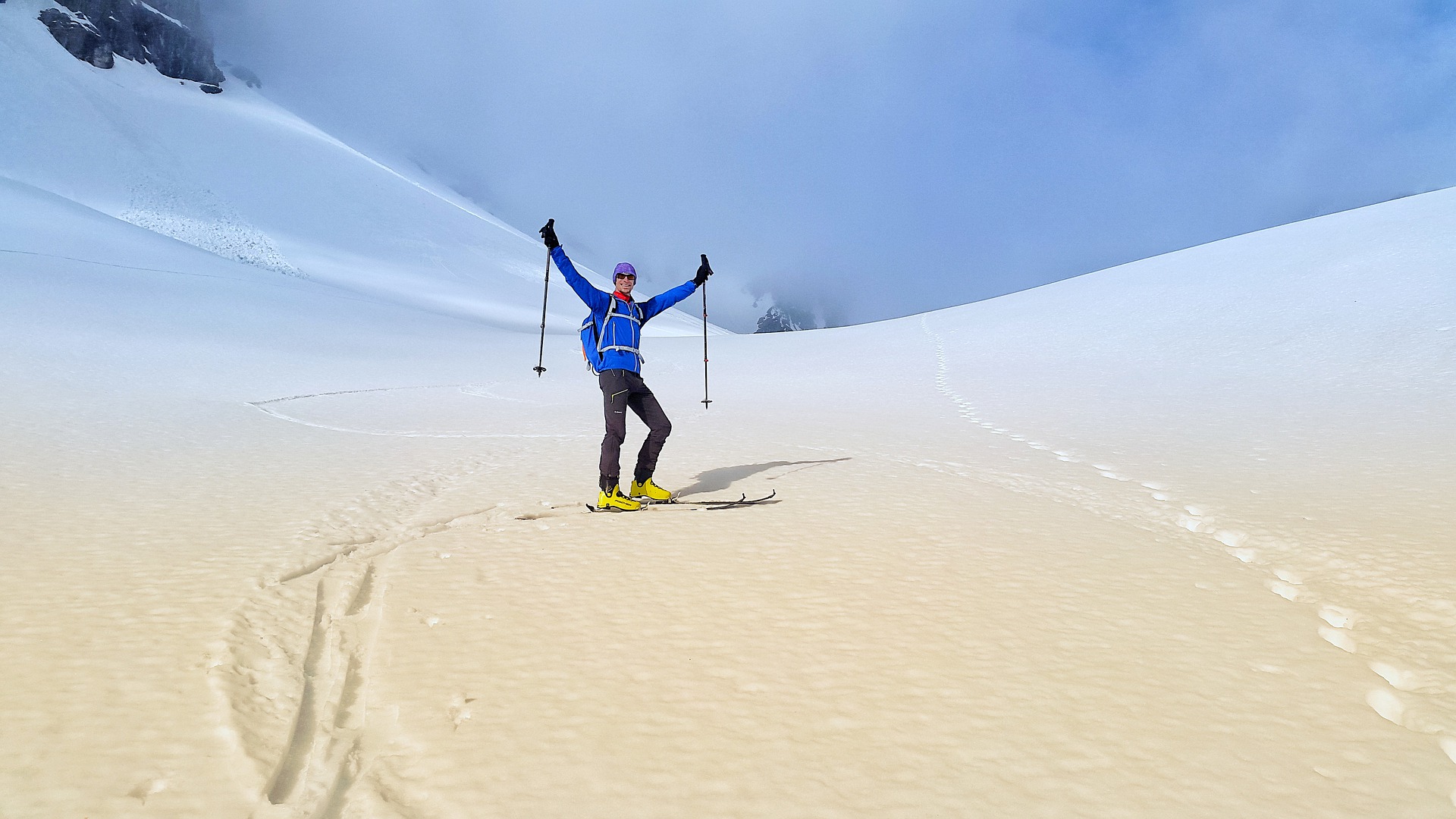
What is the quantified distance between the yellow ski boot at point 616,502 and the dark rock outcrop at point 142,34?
97.5 m

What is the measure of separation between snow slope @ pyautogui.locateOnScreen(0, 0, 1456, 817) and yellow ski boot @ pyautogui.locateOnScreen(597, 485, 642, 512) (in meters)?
0.24

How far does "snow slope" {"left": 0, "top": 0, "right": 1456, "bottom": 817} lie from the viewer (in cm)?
190

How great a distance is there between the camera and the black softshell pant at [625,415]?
538cm

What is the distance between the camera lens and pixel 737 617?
119 inches

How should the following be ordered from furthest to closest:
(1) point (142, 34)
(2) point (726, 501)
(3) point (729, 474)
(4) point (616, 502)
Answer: (1) point (142, 34) → (3) point (729, 474) → (2) point (726, 501) → (4) point (616, 502)

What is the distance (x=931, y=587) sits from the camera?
3350 mm

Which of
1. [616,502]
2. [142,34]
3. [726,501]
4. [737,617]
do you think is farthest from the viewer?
[142,34]

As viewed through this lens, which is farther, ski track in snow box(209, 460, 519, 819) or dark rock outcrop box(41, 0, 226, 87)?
dark rock outcrop box(41, 0, 226, 87)

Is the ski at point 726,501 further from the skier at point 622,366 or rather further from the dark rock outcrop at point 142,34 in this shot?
the dark rock outcrop at point 142,34

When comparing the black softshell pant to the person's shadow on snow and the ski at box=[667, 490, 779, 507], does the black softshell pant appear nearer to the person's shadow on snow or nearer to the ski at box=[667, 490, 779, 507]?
the ski at box=[667, 490, 779, 507]

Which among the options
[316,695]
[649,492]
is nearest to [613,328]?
[649,492]

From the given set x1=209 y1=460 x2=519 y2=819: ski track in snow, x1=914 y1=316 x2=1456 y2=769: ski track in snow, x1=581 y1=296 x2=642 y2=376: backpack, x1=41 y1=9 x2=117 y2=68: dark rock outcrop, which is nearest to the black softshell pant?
x1=581 y1=296 x2=642 y2=376: backpack

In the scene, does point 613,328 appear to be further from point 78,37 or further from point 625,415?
point 78,37

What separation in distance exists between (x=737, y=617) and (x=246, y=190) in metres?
67.7
